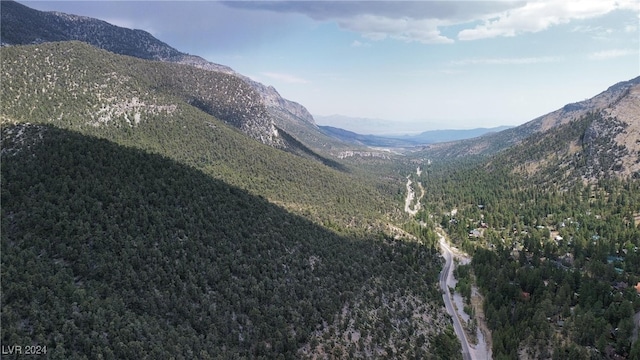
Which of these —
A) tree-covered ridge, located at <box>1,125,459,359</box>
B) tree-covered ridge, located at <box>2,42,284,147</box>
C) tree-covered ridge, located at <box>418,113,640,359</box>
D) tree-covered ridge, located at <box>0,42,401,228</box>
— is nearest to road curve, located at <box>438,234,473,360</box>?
tree-covered ridge, located at <box>1,125,459,359</box>

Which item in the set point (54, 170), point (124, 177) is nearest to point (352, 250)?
point (124, 177)

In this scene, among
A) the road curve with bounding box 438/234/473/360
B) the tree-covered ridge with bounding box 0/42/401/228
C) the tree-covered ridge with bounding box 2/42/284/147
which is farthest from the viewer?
the tree-covered ridge with bounding box 0/42/401/228

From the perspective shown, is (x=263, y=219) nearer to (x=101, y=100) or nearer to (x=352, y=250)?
(x=352, y=250)

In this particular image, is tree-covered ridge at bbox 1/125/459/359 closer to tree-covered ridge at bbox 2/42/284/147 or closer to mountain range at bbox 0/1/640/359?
mountain range at bbox 0/1/640/359

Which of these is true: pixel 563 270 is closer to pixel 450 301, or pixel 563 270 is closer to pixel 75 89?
pixel 450 301

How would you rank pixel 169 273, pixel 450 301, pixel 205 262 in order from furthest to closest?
pixel 450 301 → pixel 205 262 → pixel 169 273


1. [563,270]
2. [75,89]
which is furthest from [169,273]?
[75,89]

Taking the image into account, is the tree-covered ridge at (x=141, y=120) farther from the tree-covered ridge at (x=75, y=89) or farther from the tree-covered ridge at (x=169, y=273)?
the tree-covered ridge at (x=169, y=273)
